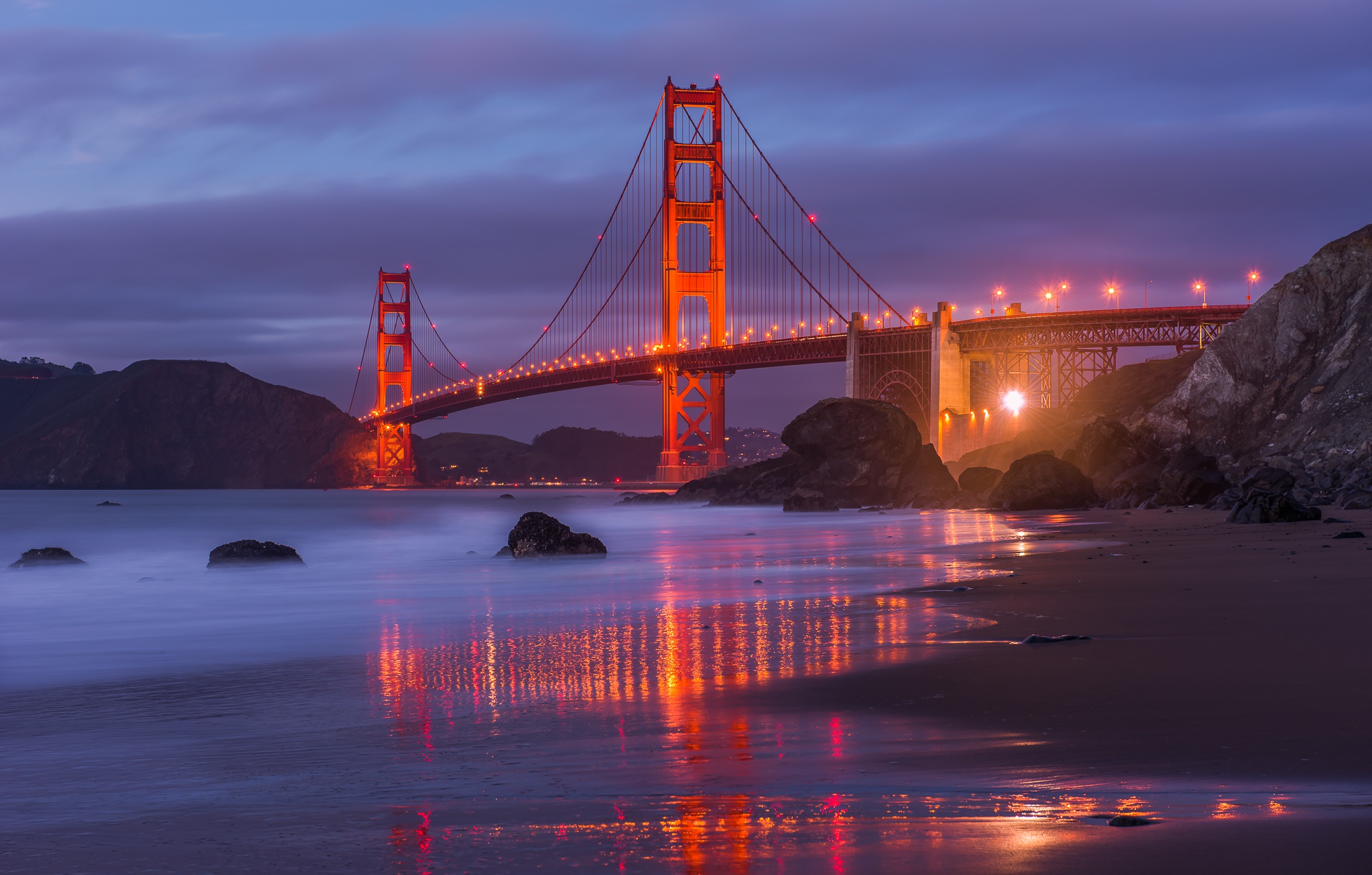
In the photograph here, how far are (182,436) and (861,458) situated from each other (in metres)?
129

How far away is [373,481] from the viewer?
125 m

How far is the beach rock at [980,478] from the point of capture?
42469mm

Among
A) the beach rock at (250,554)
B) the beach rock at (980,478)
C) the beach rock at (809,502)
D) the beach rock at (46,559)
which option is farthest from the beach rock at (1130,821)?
the beach rock at (809,502)

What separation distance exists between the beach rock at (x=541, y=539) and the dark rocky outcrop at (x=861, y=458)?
2619 cm

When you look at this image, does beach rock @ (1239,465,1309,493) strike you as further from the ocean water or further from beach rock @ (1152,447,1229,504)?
the ocean water

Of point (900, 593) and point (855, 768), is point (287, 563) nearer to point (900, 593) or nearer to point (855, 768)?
point (900, 593)

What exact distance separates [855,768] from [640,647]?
4.01 meters

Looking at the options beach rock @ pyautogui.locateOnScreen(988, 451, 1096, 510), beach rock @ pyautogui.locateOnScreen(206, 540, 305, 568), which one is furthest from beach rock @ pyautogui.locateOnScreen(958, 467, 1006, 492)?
beach rock @ pyautogui.locateOnScreen(206, 540, 305, 568)

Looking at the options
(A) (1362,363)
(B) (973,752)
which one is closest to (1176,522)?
(A) (1362,363)

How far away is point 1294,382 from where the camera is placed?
37219 millimetres

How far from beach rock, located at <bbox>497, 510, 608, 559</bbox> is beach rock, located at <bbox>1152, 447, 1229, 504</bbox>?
57.0ft

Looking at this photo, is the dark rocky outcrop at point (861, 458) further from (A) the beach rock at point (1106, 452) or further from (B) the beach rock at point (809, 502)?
(A) the beach rock at point (1106, 452)

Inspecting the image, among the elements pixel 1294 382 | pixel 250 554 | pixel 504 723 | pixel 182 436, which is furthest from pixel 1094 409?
pixel 182 436

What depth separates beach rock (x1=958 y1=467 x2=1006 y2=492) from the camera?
42.5 meters
